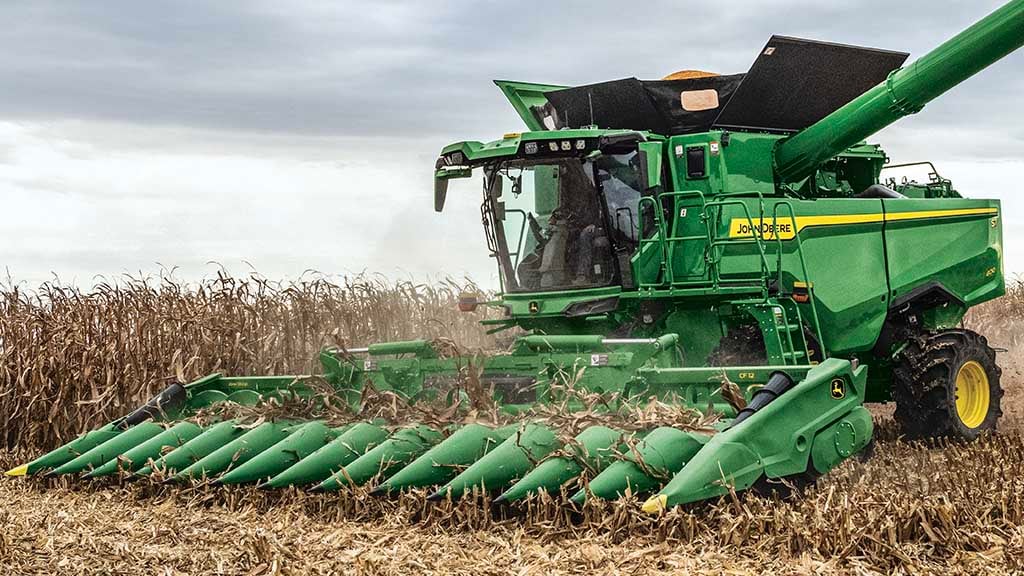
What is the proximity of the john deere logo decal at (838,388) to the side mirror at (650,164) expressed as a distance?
1.90 meters

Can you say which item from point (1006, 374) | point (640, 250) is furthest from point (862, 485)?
point (1006, 374)

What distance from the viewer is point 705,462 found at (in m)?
4.45

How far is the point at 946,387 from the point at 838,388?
205 cm

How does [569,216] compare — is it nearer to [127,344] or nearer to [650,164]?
[650,164]

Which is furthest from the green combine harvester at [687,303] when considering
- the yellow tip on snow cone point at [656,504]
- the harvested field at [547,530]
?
the yellow tip on snow cone point at [656,504]

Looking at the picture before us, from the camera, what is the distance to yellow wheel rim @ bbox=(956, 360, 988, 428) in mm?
7262

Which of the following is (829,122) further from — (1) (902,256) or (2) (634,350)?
(2) (634,350)

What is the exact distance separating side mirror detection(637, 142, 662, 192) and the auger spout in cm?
104

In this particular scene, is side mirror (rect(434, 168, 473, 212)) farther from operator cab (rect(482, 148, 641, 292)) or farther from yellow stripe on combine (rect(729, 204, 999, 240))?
yellow stripe on combine (rect(729, 204, 999, 240))

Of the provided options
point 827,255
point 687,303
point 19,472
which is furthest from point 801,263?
point 19,472

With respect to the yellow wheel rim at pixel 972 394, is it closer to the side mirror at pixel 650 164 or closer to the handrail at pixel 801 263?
the handrail at pixel 801 263

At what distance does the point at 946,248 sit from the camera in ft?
25.5

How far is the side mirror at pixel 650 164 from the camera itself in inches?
261

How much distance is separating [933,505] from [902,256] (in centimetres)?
350
